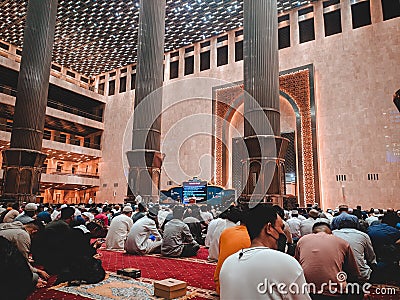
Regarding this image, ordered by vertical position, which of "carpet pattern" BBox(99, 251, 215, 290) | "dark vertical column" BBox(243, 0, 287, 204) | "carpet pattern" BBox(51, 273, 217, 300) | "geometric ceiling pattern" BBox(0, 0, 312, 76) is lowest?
"carpet pattern" BBox(99, 251, 215, 290)

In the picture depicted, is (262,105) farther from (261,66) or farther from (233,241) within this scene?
(233,241)

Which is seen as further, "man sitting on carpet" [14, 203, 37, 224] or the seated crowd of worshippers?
"man sitting on carpet" [14, 203, 37, 224]

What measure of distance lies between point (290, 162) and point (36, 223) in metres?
10.2

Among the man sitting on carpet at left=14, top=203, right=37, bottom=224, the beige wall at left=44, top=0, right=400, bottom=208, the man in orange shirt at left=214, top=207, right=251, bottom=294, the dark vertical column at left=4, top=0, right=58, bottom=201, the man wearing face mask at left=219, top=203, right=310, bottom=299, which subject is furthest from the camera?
the beige wall at left=44, top=0, right=400, bottom=208

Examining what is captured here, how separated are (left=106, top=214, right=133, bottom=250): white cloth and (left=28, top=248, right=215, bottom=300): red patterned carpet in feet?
0.72

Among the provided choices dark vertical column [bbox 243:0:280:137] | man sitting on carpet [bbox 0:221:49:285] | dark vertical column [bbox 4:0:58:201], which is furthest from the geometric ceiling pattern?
man sitting on carpet [bbox 0:221:49:285]

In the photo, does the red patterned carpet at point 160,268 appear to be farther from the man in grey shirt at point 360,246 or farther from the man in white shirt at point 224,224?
the man in grey shirt at point 360,246

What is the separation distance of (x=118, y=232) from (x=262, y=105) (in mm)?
3583

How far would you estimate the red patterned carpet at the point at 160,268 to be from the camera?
262cm

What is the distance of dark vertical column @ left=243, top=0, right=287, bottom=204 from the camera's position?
5988 millimetres

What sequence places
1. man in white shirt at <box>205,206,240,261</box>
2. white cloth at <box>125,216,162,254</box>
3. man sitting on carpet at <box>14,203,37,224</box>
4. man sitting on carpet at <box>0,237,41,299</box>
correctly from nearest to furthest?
1. man sitting on carpet at <box>0,237,41,299</box>
2. man in white shirt at <box>205,206,240,261</box>
3. man sitting on carpet at <box>14,203,37,224</box>
4. white cloth at <box>125,216,162,254</box>

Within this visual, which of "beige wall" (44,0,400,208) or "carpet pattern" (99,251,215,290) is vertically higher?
"beige wall" (44,0,400,208)

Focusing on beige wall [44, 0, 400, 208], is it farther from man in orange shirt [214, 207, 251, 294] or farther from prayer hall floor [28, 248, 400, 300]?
man in orange shirt [214, 207, 251, 294]

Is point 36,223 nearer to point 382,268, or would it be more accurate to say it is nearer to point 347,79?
point 382,268
